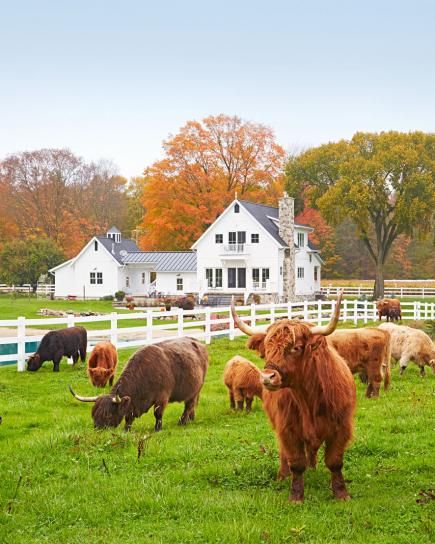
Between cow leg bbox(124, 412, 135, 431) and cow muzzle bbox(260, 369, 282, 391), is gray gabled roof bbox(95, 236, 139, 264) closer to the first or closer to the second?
cow leg bbox(124, 412, 135, 431)

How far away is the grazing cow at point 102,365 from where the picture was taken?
13.2m

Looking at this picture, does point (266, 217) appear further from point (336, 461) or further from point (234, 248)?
point (336, 461)

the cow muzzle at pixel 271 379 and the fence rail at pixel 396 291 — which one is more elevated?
the fence rail at pixel 396 291

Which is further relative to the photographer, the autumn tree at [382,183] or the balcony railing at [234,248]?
the autumn tree at [382,183]

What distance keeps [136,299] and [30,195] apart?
25.2m

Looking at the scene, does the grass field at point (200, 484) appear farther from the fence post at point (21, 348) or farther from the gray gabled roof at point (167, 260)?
the gray gabled roof at point (167, 260)

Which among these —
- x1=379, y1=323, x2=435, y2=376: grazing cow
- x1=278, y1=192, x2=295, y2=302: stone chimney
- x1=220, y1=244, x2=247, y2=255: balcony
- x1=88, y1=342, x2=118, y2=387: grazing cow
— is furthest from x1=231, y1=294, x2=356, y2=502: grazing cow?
x1=220, y1=244, x2=247, y2=255: balcony

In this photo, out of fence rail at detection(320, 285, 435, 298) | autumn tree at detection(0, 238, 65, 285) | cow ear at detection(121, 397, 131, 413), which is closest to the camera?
cow ear at detection(121, 397, 131, 413)

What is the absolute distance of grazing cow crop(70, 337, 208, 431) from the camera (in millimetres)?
9242

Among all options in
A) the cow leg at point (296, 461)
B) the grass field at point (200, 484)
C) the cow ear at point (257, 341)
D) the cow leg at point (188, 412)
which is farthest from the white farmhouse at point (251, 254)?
the cow leg at point (296, 461)

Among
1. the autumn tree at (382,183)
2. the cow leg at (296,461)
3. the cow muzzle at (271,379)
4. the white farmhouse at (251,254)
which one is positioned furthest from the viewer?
the autumn tree at (382,183)

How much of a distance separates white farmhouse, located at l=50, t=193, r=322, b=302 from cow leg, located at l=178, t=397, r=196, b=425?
123 feet

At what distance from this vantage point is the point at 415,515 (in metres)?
5.91

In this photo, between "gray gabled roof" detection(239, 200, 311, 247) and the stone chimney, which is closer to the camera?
the stone chimney
